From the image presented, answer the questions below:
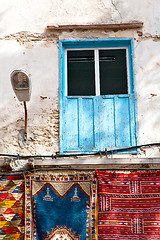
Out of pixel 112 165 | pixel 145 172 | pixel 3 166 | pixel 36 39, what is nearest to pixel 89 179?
pixel 112 165

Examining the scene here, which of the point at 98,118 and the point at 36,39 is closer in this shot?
the point at 98,118

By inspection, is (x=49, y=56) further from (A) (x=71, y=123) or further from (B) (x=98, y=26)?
(A) (x=71, y=123)

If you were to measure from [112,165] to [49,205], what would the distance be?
4.22 ft

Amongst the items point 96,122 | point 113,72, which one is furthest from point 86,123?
point 113,72

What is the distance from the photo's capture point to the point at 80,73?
707cm

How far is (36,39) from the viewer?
7.14 m

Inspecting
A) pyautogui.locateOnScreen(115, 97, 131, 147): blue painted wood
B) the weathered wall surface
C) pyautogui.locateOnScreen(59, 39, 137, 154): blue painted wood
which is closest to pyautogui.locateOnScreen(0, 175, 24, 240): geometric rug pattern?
the weathered wall surface

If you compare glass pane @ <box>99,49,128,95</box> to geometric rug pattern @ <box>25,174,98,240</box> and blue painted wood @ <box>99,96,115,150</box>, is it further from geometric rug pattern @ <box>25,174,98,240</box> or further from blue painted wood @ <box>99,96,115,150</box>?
geometric rug pattern @ <box>25,174,98,240</box>

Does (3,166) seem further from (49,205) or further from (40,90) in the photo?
(40,90)

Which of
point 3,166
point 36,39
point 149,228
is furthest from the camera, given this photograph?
point 36,39

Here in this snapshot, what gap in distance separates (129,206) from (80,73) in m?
2.65

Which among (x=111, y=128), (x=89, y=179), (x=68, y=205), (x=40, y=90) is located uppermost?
(x=40, y=90)

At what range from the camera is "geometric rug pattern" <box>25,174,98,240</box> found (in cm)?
618

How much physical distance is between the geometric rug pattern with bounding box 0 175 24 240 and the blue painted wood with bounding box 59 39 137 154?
1.00m
